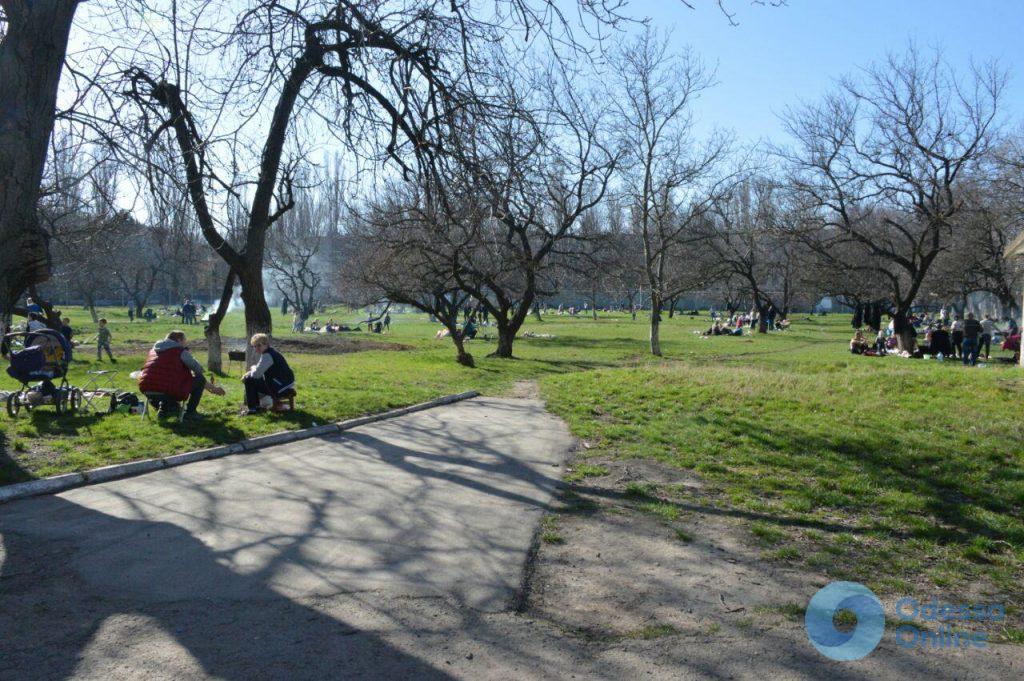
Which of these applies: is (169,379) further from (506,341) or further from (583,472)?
(506,341)

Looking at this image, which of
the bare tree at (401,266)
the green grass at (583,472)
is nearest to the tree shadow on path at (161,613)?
the green grass at (583,472)

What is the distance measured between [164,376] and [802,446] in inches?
319

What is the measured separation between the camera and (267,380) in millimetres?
10391

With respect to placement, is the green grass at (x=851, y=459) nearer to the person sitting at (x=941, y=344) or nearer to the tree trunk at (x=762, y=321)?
the person sitting at (x=941, y=344)

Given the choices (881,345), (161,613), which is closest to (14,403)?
(161,613)

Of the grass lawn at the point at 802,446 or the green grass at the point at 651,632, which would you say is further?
the grass lawn at the point at 802,446

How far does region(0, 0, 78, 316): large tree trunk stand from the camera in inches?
254

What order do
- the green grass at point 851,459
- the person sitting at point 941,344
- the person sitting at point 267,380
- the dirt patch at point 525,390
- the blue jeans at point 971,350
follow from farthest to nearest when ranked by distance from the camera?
1. the person sitting at point 941,344
2. the blue jeans at point 971,350
3. the dirt patch at point 525,390
4. the person sitting at point 267,380
5. the green grass at point 851,459

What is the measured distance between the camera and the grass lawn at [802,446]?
567 centimetres

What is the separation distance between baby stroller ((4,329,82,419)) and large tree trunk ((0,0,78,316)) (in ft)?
9.61

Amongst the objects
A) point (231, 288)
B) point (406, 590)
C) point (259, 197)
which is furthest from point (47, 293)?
point (406, 590)

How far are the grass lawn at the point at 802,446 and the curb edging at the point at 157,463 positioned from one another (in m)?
0.27

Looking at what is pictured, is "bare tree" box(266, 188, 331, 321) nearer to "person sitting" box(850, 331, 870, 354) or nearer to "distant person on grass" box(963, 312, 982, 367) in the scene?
"person sitting" box(850, 331, 870, 354)

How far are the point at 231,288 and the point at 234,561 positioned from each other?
13329mm
